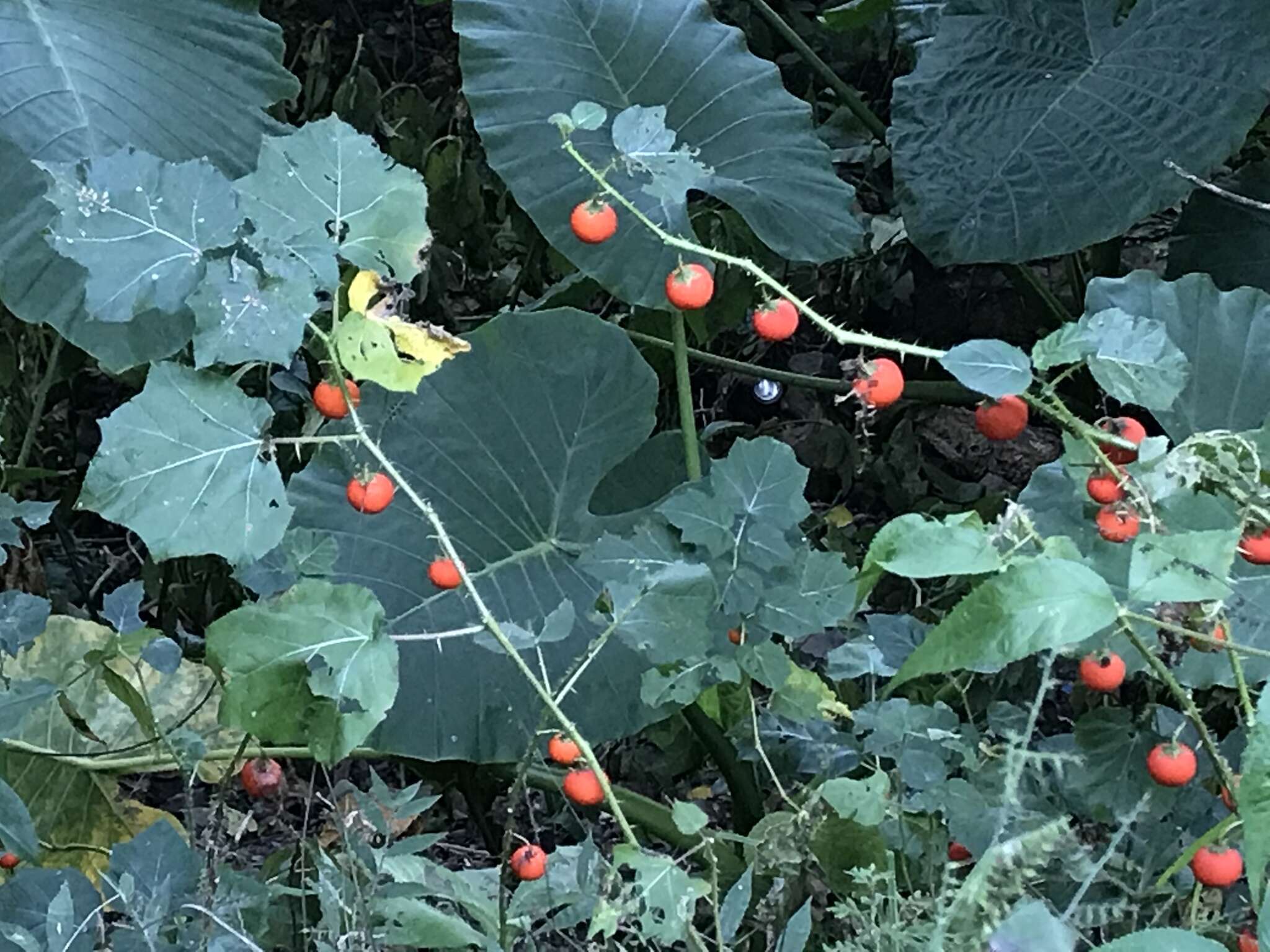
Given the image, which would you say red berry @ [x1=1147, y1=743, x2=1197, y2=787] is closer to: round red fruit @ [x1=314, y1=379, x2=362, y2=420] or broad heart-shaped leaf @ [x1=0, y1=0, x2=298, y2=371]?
round red fruit @ [x1=314, y1=379, x2=362, y2=420]

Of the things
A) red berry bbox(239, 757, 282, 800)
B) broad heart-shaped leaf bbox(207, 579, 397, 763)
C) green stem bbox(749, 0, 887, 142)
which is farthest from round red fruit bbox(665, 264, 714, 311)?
green stem bbox(749, 0, 887, 142)

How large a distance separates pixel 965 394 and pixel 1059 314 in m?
0.17

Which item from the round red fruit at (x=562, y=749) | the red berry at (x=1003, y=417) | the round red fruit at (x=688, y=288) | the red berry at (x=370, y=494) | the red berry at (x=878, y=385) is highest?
the round red fruit at (x=688, y=288)

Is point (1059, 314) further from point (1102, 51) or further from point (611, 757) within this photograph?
point (611, 757)

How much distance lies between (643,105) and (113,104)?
1.39ft

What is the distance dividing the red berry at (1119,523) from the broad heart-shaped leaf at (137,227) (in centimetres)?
45

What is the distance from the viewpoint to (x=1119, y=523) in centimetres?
57

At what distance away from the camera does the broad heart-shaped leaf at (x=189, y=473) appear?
529mm

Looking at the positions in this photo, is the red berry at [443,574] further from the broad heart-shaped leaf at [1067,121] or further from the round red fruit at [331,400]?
the broad heart-shaped leaf at [1067,121]

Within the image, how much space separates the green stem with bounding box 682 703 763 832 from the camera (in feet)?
3.47

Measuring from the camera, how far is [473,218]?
1.73 m

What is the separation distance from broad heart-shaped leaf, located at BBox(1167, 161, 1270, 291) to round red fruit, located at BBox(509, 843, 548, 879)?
1136 mm

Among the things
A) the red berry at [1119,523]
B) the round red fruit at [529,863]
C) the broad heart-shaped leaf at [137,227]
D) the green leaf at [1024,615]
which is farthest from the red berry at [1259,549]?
the broad heart-shaped leaf at [137,227]

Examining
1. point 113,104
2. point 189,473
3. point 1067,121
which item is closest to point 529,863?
point 189,473
